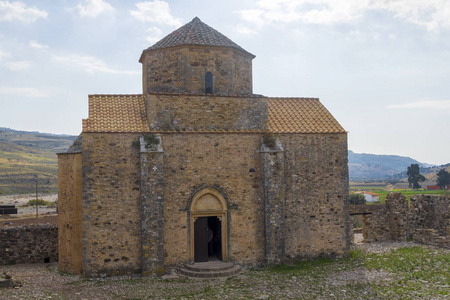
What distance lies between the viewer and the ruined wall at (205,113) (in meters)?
14.4

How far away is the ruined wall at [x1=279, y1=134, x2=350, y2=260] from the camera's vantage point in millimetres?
15250

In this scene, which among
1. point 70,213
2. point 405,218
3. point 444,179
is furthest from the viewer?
point 444,179

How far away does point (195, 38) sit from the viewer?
52.1 feet

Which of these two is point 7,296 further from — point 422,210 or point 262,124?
point 422,210

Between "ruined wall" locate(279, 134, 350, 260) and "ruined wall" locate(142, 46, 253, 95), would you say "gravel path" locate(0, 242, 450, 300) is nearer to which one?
"ruined wall" locate(279, 134, 350, 260)

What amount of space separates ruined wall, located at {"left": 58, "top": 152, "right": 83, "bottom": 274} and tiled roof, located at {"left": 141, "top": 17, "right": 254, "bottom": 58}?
565cm

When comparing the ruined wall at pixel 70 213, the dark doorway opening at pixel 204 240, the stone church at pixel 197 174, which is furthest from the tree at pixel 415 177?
the ruined wall at pixel 70 213

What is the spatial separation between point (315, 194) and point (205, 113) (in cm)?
548

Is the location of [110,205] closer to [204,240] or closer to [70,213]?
[70,213]

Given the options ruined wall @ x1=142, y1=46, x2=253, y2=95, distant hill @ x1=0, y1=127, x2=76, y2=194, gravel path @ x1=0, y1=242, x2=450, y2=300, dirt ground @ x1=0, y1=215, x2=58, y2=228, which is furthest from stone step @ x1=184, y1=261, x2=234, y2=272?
distant hill @ x1=0, y1=127, x2=76, y2=194

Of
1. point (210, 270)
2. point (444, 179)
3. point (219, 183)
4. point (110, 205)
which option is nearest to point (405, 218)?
point (219, 183)

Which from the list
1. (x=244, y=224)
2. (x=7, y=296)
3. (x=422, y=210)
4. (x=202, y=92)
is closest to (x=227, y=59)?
(x=202, y=92)

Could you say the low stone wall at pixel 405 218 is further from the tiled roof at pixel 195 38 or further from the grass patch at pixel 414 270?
the tiled roof at pixel 195 38

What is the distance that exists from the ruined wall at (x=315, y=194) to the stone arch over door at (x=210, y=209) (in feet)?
8.27
